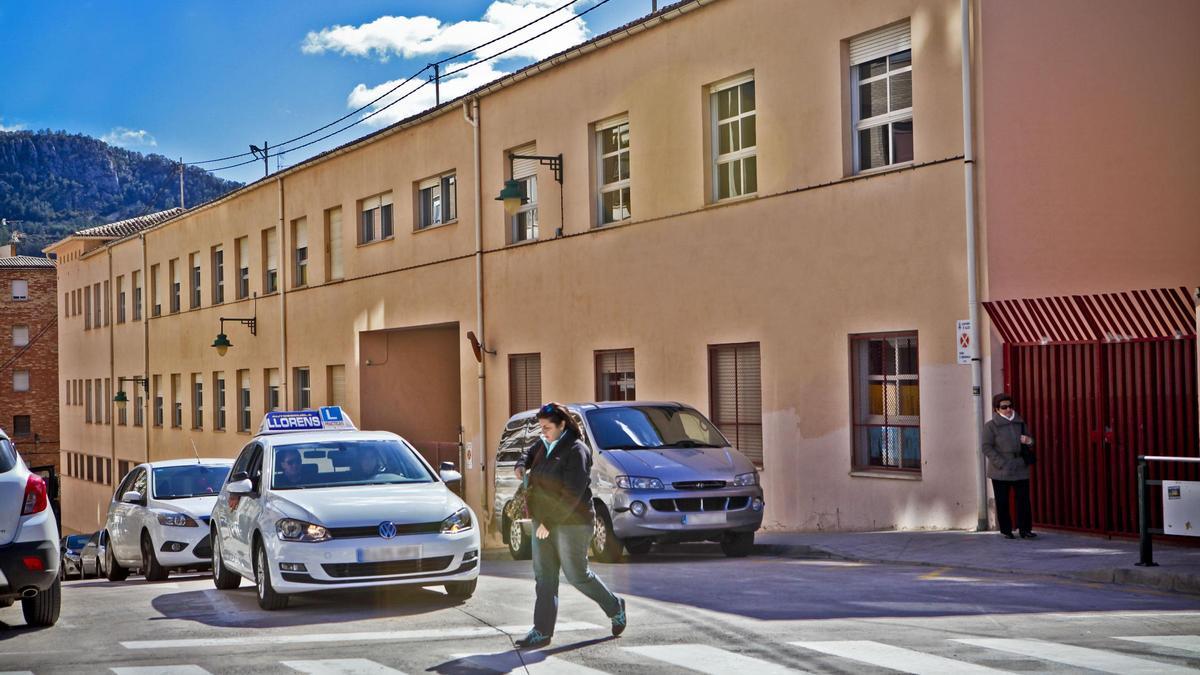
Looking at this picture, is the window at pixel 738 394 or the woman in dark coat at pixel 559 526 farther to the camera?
the window at pixel 738 394

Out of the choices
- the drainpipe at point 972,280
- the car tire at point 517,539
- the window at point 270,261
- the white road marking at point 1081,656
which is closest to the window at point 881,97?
the drainpipe at point 972,280

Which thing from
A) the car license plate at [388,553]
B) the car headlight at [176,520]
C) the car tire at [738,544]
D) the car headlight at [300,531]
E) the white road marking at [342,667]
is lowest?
the car tire at [738,544]

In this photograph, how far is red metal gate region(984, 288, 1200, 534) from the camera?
14.9 meters

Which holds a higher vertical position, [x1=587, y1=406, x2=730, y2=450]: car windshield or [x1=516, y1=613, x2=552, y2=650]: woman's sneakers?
[x1=587, y1=406, x2=730, y2=450]: car windshield

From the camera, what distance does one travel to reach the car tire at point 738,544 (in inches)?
637

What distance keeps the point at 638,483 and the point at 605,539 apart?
762mm

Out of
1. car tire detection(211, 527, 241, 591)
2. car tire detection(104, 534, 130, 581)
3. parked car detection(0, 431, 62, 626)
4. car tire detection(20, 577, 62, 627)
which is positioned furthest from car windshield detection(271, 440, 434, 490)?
car tire detection(104, 534, 130, 581)

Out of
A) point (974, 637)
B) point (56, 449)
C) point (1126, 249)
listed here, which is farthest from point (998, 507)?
point (56, 449)

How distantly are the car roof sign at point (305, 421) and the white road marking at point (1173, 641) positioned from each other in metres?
11.9

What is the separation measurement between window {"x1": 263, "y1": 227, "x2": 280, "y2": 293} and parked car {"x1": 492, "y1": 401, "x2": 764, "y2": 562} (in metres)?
24.0

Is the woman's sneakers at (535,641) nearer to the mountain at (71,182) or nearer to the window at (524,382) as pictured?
the window at (524,382)

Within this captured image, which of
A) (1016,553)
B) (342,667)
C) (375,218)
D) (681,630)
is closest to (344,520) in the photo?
(342,667)

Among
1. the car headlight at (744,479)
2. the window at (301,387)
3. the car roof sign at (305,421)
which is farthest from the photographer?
the window at (301,387)

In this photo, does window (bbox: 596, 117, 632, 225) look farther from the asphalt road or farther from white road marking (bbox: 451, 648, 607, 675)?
white road marking (bbox: 451, 648, 607, 675)
